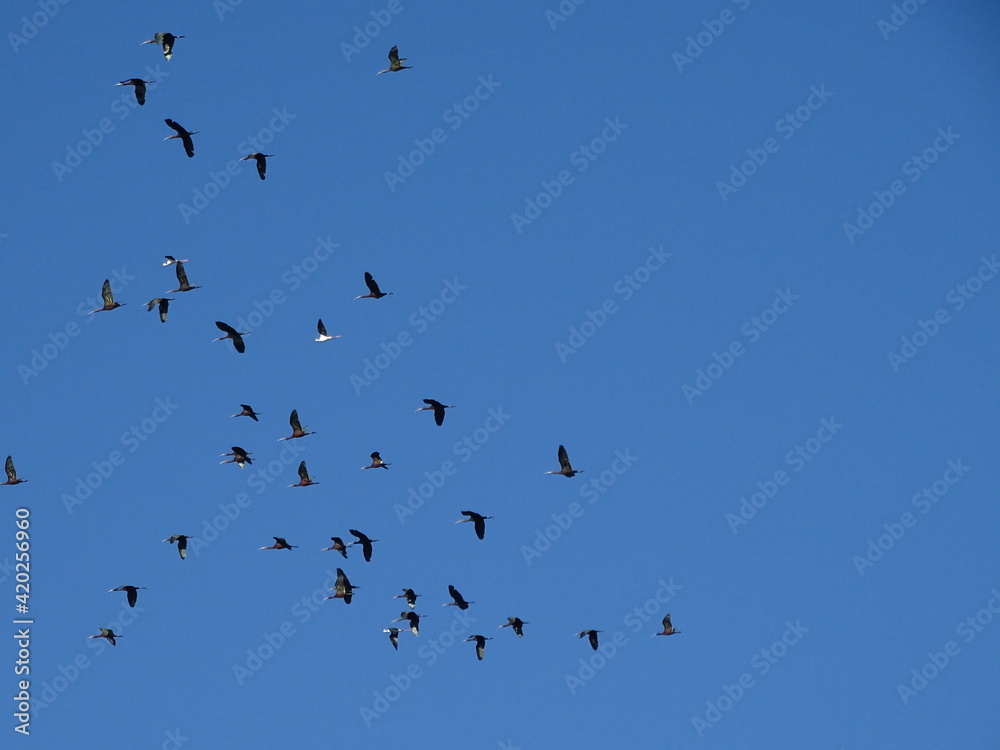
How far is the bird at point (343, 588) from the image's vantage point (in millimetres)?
89938

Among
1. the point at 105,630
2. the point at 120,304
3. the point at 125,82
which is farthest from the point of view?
the point at 105,630

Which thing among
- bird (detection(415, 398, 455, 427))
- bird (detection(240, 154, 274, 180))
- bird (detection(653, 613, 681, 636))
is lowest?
Answer: bird (detection(653, 613, 681, 636))

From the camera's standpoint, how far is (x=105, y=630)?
307 ft

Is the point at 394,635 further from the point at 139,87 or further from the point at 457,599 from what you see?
the point at 139,87

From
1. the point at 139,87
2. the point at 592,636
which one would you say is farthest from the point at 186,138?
the point at 592,636

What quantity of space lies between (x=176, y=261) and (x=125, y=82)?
7.42 meters

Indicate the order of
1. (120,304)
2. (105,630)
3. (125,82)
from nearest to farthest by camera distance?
(125,82) → (120,304) → (105,630)

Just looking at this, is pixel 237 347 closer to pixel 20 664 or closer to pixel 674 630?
pixel 20 664

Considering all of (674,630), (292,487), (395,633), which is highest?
(292,487)

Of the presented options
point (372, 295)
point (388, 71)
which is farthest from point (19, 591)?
point (388, 71)

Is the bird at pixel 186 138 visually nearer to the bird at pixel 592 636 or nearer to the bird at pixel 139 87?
the bird at pixel 139 87

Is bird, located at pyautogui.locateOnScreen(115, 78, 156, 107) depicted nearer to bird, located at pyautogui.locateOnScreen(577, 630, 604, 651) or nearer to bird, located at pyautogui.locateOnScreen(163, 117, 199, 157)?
bird, located at pyautogui.locateOnScreen(163, 117, 199, 157)

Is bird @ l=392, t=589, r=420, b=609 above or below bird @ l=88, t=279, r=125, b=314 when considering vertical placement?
below

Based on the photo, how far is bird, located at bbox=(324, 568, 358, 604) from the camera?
295ft
